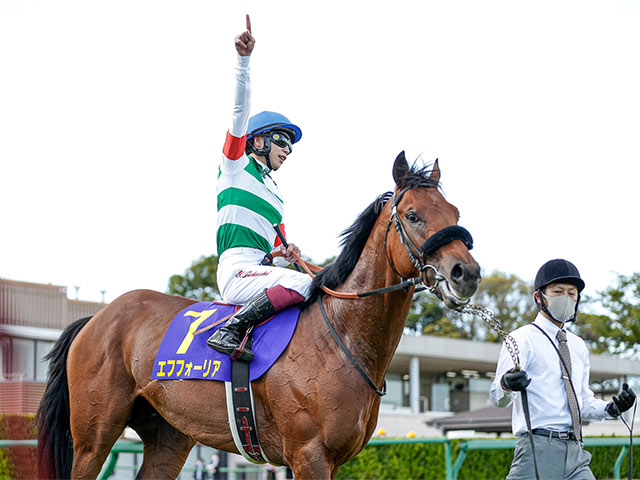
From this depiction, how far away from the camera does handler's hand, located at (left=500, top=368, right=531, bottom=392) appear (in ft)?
11.1

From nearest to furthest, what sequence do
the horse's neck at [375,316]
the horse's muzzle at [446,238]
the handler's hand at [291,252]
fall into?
the horse's muzzle at [446,238] → the horse's neck at [375,316] → the handler's hand at [291,252]

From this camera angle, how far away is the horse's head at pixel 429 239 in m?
3.18

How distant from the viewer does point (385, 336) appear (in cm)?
373

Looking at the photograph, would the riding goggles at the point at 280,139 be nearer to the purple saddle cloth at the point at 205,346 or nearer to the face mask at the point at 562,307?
the purple saddle cloth at the point at 205,346

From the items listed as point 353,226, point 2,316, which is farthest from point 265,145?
point 2,316

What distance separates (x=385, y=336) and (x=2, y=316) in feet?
10.1

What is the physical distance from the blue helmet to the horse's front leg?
80.1 inches

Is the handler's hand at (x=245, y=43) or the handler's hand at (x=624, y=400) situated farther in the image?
the handler's hand at (x=245, y=43)

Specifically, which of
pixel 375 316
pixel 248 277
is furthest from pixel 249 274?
pixel 375 316

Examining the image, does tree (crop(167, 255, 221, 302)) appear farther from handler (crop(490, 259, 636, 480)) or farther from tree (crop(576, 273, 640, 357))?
handler (crop(490, 259, 636, 480))

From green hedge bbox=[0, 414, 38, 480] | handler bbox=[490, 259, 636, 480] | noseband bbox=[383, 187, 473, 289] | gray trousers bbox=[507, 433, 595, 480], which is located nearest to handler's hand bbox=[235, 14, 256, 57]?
noseband bbox=[383, 187, 473, 289]

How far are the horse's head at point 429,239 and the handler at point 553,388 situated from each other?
594mm

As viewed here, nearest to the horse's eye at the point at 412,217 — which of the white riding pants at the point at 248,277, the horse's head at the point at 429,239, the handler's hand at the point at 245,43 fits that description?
the horse's head at the point at 429,239

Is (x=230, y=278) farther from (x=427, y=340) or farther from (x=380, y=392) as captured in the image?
(x=427, y=340)
